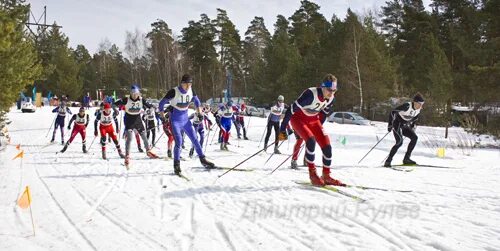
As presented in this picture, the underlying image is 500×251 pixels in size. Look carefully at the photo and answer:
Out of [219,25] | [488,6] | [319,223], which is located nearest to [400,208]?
[319,223]

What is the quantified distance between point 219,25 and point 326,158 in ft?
190

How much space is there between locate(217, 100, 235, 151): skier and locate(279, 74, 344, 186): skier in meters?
7.86

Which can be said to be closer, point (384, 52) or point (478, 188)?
point (478, 188)

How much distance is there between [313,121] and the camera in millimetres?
7008

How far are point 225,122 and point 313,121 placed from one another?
8449mm

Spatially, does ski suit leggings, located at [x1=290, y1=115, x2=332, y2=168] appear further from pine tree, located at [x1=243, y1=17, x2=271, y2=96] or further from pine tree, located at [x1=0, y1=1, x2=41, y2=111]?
pine tree, located at [x1=243, y1=17, x2=271, y2=96]

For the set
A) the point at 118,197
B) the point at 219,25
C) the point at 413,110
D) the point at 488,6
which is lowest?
the point at 118,197

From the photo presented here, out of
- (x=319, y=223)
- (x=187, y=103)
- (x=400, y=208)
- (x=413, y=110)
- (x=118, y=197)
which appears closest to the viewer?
(x=319, y=223)

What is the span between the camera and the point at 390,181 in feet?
24.2

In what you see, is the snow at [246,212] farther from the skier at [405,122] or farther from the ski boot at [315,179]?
the skier at [405,122]

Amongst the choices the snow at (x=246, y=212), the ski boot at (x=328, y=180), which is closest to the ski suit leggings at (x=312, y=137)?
the ski boot at (x=328, y=180)

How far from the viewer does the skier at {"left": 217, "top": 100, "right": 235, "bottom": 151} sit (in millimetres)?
14789

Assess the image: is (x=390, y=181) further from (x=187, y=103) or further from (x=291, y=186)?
(x=187, y=103)

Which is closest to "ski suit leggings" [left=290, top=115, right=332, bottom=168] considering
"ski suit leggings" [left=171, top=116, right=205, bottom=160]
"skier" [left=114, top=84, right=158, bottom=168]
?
"ski suit leggings" [left=171, top=116, right=205, bottom=160]
